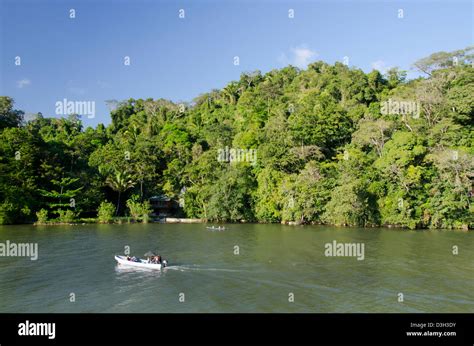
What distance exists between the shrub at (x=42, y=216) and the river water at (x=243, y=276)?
11361 mm

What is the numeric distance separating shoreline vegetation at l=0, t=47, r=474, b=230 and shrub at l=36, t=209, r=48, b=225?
0.96 ft

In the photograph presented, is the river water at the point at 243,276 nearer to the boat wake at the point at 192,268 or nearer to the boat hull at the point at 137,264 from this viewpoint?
the boat wake at the point at 192,268

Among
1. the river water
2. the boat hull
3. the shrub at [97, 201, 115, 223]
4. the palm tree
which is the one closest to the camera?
the river water

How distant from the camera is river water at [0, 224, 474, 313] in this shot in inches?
787

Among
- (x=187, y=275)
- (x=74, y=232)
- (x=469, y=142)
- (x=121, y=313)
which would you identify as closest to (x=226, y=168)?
(x=74, y=232)

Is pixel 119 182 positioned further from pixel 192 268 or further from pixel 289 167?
pixel 192 268

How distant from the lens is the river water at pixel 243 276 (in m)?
20.0

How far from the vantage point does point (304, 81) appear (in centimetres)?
9012

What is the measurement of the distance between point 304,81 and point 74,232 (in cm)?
6193

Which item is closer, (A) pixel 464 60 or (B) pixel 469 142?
(B) pixel 469 142

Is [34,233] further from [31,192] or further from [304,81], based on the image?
[304,81]

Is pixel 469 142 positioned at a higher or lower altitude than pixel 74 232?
higher
